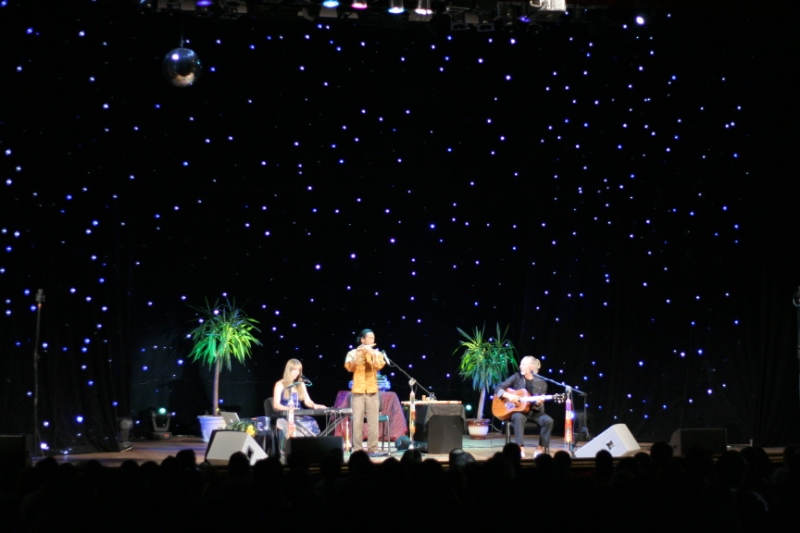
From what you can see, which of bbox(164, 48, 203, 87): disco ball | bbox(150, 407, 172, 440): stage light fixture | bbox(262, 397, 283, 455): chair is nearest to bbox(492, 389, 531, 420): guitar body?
bbox(262, 397, 283, 455): chair

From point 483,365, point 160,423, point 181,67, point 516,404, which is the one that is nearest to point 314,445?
point 516,404

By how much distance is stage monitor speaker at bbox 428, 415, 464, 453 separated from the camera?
9.38m

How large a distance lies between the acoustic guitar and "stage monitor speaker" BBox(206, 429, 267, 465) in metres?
3.25

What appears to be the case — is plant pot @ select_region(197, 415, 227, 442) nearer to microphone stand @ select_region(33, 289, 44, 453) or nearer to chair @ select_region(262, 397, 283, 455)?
chair @ select_region(262, 397, 283, 455)

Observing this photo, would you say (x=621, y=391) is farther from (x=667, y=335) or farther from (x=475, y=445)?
(x=475, y=445)

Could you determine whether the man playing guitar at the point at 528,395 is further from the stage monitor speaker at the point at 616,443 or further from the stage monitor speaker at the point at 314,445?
the stage monitor speaker at the point at 314,445

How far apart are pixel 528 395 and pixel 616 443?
1.86 meters

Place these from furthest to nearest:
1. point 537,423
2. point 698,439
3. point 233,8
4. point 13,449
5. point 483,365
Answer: point 483,365, point 537,423, point 233,8, point 698,439, point 13,449

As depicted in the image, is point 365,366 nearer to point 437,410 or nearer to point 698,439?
point 437,410

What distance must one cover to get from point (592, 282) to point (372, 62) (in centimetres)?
387

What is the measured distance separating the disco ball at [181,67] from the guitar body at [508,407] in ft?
14.6

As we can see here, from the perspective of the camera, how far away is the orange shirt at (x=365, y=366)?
897cm

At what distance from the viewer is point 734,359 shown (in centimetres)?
1068

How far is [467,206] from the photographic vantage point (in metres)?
11.8
